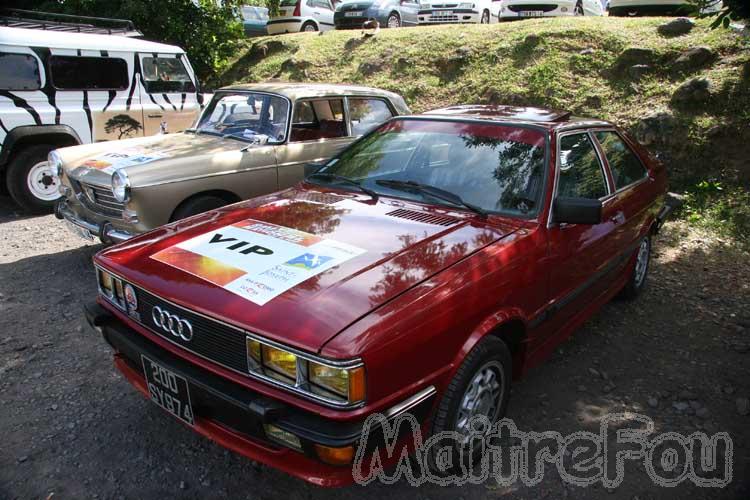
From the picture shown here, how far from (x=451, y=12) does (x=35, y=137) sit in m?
10.1

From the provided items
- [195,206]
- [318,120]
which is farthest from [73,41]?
[195,206]

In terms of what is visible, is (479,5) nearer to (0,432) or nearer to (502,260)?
(502,260)

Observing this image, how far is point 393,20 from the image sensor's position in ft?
50.5

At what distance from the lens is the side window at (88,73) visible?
22.3 feet

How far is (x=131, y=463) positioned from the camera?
271 cm

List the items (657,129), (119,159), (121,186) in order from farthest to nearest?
(657,129)
(119,159)
(121,186)

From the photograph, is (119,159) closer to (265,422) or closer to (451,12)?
(265,422)

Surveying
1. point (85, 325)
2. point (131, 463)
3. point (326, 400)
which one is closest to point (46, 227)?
point (85, 325)

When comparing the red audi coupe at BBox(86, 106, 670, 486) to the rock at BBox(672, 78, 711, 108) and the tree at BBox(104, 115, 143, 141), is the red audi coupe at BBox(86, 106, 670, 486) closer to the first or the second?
the rock at BBox(672, 78, 711, 108)

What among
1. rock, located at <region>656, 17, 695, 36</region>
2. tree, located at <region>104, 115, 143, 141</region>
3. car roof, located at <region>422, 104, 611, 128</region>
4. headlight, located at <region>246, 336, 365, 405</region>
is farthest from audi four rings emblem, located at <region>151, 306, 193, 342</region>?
rock, located at <region>656, 17, 695, 36</region>

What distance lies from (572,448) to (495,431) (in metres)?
0.44

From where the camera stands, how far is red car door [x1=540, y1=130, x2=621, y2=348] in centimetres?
305

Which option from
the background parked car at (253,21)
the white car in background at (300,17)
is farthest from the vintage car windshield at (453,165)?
the background parked car at (253,21)

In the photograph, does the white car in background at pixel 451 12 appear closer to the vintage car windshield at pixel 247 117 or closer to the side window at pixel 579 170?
the vintage car windshield at pixel 247 117
